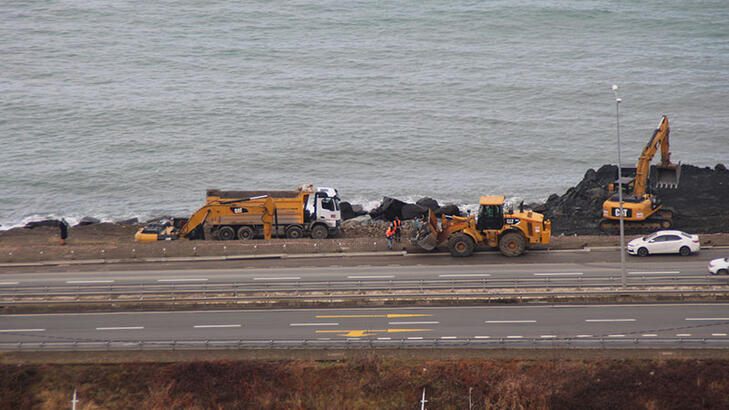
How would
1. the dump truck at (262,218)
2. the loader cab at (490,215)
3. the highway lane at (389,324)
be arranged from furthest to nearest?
the dump truck at (262,218) → the loader cab at (490,215) → the highway lane at (389,324)

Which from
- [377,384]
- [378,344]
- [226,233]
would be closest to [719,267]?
[378,344]

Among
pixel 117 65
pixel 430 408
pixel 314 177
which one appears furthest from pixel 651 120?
pixel 430 408

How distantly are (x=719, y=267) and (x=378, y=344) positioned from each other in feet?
53.7

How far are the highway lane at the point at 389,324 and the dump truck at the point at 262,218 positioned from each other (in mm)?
14466

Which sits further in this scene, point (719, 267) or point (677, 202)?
point (677, 202)

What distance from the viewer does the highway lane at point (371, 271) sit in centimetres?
4166

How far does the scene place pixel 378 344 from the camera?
3272 cm

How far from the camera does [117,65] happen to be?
11031 cm

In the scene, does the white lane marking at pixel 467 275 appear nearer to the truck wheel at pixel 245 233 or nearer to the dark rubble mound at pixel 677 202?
the truck wheel at pixel 245 233

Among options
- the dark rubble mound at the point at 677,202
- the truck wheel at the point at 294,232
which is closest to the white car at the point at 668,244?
the dark rubble mound at the point at 677,202

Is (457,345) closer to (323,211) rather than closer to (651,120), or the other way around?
(323,211)

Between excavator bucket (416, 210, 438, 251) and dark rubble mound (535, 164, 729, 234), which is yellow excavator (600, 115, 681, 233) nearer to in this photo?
dark rubble mound (535, 164, 729, 234)

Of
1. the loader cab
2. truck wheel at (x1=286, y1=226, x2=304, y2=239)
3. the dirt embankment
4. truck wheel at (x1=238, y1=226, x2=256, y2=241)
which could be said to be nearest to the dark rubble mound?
A: the loader cab

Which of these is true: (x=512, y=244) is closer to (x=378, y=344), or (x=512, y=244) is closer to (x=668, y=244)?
(x=668, y=244)
